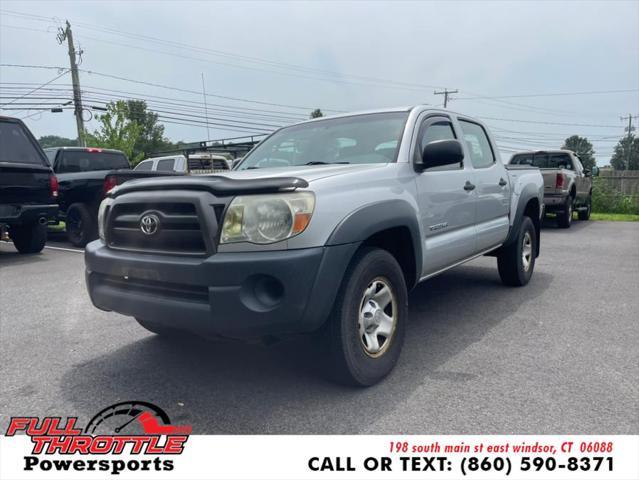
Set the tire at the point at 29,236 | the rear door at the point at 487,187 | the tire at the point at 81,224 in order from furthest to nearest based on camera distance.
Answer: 1. the tire at the point at 81,224
2. the tire at the point at 29,236
3. the rear door at the point at 487,187

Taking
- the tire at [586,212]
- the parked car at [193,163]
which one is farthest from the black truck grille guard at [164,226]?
the tire at [586,212]

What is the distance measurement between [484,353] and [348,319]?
1.35 metres

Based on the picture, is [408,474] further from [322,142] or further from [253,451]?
[322,142]

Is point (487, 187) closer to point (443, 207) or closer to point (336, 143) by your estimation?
point (443, 207)

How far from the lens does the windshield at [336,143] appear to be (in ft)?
11.9

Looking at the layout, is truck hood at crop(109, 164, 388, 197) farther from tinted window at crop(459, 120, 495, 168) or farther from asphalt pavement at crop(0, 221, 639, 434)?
tinted window at crop(459, 120, 495, 168)

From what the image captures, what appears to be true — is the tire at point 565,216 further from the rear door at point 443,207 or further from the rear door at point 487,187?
the rear door at point 443,207

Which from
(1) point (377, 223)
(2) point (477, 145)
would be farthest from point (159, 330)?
(2) point (477, 145)

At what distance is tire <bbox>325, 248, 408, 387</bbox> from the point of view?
271 centimetres

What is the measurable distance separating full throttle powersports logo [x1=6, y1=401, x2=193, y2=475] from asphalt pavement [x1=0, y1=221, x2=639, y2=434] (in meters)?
0.09

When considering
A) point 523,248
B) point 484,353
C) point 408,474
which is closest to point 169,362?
point 408,474

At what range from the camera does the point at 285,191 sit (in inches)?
99.4

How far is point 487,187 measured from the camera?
4617 millimetres

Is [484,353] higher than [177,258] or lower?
lower
